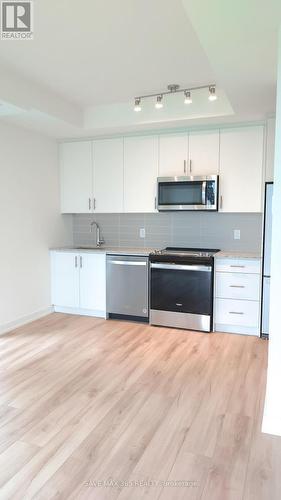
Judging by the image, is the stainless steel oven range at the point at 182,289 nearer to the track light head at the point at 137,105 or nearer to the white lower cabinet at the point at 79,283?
the white lower cabinet at the point at 79,283

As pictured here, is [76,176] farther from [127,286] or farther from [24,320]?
[24,320]

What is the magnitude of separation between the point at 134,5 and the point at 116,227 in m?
3.07

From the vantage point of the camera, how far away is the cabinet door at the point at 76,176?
15.3 ft

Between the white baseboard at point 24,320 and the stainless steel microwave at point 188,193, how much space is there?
2056 millimetres

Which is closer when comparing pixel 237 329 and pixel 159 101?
pixel 159 101

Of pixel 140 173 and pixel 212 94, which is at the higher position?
pixel 212 94

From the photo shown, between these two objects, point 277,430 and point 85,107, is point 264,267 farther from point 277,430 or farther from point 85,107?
point 85,107

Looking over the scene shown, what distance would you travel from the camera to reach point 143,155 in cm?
435

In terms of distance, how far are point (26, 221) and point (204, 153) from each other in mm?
2314

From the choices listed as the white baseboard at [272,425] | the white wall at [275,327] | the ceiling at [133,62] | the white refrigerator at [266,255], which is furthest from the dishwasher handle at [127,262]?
the white baseboard at [272,425]

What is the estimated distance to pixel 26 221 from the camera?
423 centimetres

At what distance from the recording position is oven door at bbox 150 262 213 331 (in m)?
3.85

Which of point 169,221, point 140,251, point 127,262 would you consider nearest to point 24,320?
point 127,262

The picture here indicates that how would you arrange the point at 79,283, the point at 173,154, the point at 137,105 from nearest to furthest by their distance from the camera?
the point at 137,105 < the point at 173,154 < the point at 79,283
